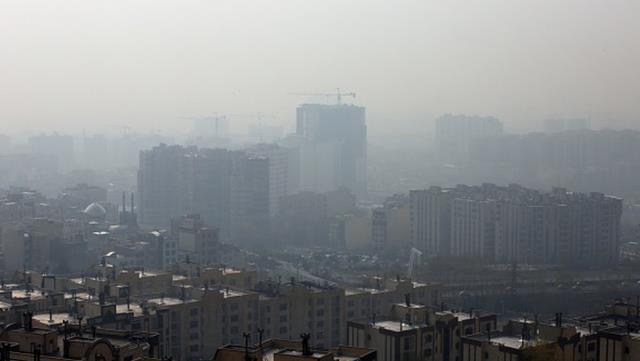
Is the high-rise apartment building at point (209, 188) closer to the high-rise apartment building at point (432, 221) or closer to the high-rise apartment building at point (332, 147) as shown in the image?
the high-rise apartment building at point (432, 221)

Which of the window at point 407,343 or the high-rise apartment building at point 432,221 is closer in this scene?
the window at point 407,343

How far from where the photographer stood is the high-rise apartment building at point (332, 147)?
26.4m

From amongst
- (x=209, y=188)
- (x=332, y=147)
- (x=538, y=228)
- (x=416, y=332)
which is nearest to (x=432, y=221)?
(x=538, y=228)

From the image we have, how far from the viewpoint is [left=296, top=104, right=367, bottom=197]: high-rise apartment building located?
2636 cm

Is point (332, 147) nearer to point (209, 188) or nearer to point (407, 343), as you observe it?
point (209, 188)

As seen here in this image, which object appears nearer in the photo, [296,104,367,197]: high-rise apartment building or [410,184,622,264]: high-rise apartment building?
[410,184,622,264]: high-rise apartment building

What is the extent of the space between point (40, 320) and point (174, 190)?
40.5 ft

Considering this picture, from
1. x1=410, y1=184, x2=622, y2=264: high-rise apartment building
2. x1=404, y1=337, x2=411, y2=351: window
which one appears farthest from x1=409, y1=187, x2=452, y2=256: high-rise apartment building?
x1=404, y1=337, x2=411, y2=351: window

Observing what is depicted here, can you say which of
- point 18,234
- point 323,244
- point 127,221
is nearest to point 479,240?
point 323,244

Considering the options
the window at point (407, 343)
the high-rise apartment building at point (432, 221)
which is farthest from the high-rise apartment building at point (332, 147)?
the window at point (407, 343)

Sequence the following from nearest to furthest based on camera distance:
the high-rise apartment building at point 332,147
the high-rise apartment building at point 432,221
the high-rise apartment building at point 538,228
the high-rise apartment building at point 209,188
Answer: the high-rise apartment building at point 538,228 → the high-rise apartment building at point 432,221 → the high-rise apartment building at point 209,188 → the high-rise apartment building at point 332,147

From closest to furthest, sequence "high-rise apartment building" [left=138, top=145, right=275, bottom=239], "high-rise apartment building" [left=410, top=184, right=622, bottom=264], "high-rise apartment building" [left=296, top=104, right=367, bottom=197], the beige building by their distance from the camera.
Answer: the beige building, "high-rise apartment building" [left=410, top=184, right=622, bottom=264], "high-rise apartment building" [left=138, top=145, right=275, bottom=239], "high-rise apartment building" [left=296, top=104, right=367, bottom=197]

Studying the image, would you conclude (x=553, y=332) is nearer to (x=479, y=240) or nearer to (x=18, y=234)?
(x=18, y=234)

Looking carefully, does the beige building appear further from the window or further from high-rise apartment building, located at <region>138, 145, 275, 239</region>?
high-rise apartment building, located at <region>138, 145, 275, 239</region>
